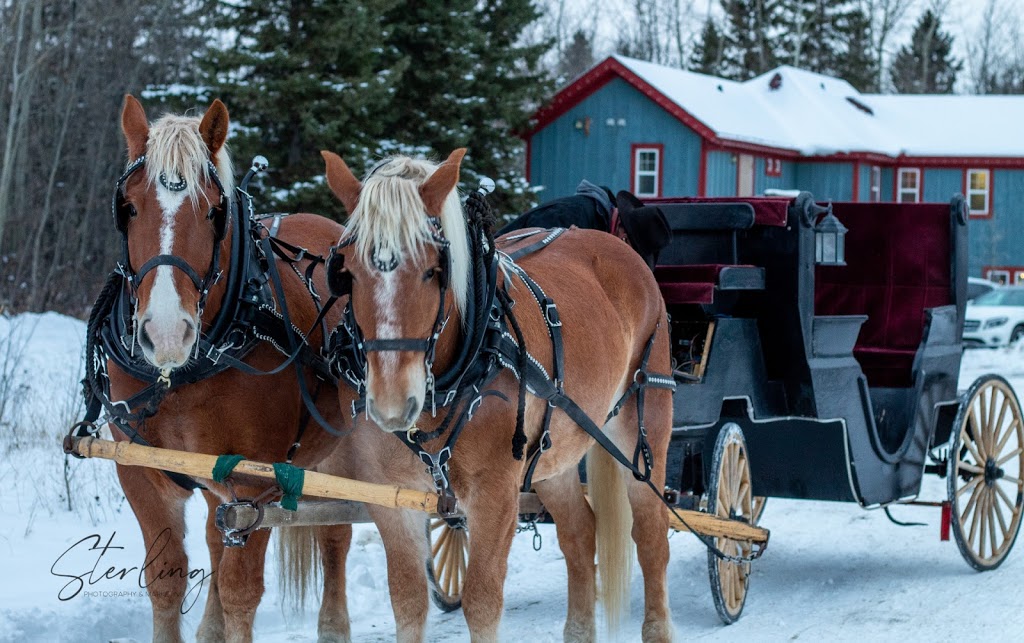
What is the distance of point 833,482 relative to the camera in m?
6.31

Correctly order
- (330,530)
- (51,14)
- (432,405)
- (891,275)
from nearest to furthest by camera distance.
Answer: (432,405)
(330,530)
(891,275)
(51,14)

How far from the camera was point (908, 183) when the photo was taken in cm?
3123

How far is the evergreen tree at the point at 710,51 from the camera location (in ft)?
131

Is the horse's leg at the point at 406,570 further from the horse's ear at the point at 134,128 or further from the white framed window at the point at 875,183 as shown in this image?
the white framed window at the point at 875,183

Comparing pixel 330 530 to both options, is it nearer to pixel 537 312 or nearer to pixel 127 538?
pixel 537 312

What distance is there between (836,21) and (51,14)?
97.9ft

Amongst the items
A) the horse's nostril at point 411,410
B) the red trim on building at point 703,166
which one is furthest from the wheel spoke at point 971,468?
the red trim on building at point 703,166

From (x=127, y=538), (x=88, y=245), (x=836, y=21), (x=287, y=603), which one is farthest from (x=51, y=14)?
(x=836, y=21)

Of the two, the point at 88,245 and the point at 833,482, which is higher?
the point at 88,245

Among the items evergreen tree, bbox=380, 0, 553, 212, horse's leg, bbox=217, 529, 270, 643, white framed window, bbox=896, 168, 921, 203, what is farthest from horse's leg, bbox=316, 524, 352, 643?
white framed window, bbox=896, 168, 921, 203

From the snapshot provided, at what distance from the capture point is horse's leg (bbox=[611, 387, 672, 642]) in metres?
4.95

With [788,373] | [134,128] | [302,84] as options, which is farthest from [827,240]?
[302,84]

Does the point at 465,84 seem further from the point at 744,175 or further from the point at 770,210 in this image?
the point at 770,210

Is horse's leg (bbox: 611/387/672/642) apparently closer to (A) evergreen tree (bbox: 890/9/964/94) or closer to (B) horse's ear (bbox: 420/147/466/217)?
(B) horse's ear (bbox: 420/147/466/217)
